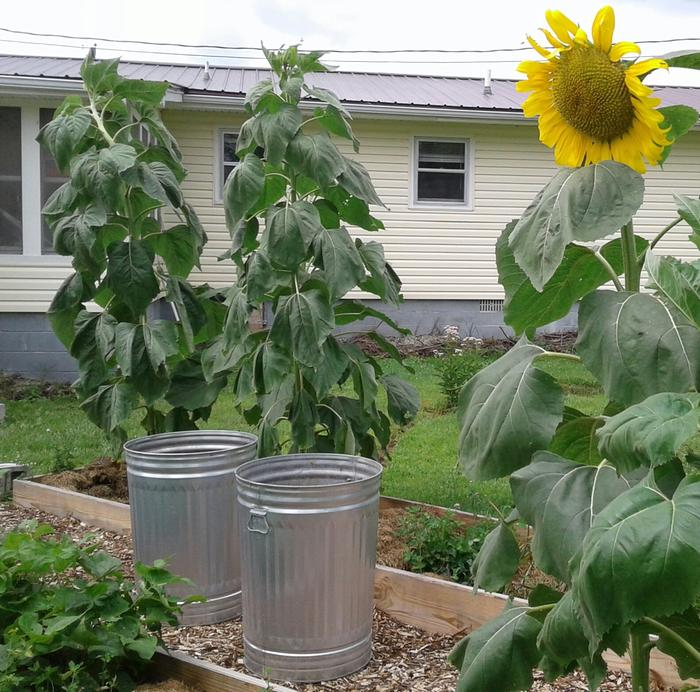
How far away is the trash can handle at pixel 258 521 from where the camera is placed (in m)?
2.92

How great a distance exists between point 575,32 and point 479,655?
1.27m

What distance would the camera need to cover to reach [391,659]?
124 inches

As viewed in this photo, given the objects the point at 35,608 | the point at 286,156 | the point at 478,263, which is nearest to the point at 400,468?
the point at 286,156

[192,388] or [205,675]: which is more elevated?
[192,388]

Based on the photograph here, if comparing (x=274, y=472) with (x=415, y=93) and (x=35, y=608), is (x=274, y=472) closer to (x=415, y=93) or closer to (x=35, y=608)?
(x=35, y=608)

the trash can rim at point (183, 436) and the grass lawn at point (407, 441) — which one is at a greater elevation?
the trash can rim at point (183, 436)

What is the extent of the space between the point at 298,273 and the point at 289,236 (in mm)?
251

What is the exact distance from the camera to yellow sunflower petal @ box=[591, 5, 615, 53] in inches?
57.2

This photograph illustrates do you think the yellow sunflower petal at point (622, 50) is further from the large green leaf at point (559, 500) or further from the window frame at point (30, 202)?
the window frame at point (30, 202)

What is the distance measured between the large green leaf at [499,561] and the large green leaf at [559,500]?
0.82ft

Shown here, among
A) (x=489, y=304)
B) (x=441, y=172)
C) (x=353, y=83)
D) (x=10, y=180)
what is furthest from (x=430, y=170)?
(x=10, y=180)

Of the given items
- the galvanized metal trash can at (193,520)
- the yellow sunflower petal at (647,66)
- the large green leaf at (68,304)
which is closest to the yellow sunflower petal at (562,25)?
the yellow sunflower petal at (647,66)

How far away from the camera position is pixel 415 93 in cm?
1312

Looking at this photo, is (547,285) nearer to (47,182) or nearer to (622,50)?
(622,50)
